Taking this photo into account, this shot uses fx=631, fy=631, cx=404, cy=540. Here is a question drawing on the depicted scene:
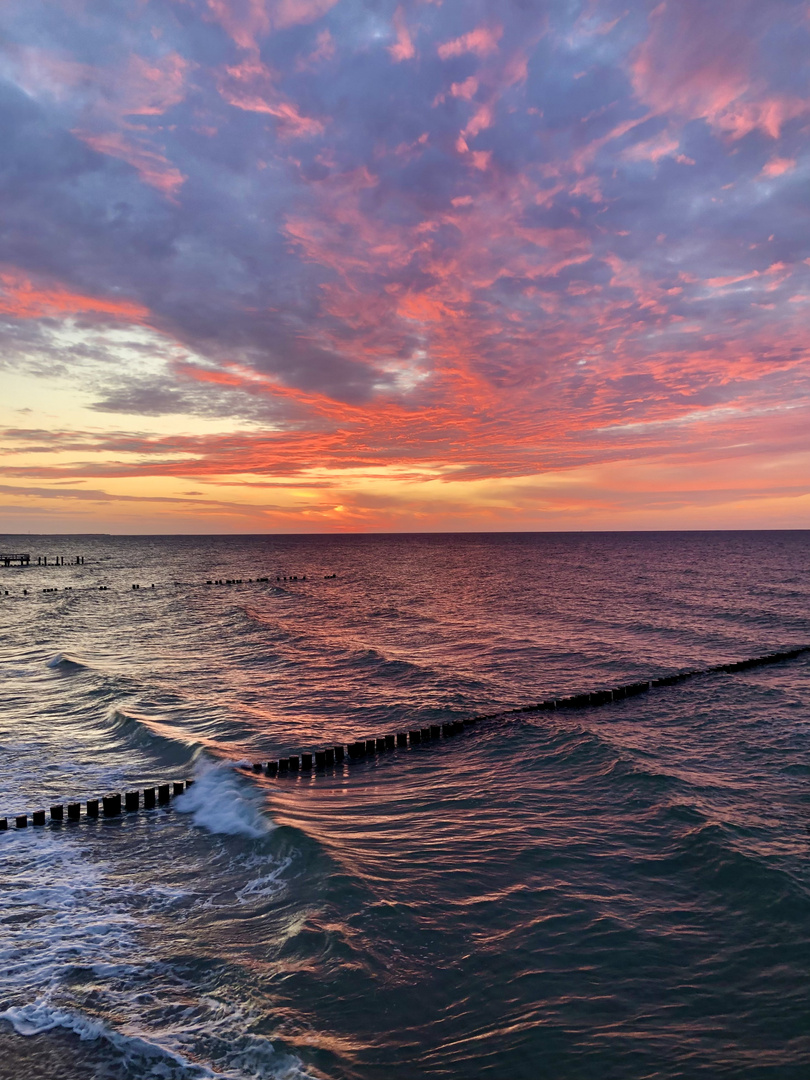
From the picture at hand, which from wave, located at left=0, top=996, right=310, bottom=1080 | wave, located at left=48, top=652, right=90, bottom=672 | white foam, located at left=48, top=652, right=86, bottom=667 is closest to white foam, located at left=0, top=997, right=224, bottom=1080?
wave, located at left=0, top=996, right=310, bottom=1080

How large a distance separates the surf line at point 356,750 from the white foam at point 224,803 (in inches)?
22.6

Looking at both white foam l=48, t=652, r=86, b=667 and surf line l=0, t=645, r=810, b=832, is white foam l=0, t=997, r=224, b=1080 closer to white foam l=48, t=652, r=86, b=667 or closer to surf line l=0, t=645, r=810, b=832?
surf line l=0, t=645, r=810, b=832

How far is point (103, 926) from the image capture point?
12430 millimetres

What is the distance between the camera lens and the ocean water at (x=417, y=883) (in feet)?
31.9

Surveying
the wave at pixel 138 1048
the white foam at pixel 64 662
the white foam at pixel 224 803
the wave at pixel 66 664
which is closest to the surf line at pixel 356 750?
the white foam at pixel 224 803

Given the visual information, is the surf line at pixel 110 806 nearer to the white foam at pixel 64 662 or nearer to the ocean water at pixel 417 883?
the ocean water at pixel 417 883

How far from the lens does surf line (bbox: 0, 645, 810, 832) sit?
58.6ft

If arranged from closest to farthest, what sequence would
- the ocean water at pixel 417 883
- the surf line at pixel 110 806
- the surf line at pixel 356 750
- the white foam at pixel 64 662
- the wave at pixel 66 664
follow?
the ocean water at pixel 417 883 < the surf line at pixel 110 806 < the surf line at pixel 356 750 < the wave at pixel 66 664 < the white foam at pixel 64 662

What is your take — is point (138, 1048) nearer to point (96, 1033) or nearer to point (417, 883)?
point (96, 1033)

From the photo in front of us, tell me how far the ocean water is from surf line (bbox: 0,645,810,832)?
0.61 m

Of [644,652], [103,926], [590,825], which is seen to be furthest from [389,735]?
[644,652]

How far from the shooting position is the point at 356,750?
2359 centimetres

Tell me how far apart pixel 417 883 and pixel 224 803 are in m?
7.34

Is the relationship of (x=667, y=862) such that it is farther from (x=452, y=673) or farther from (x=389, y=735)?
(x=452, y=673)
